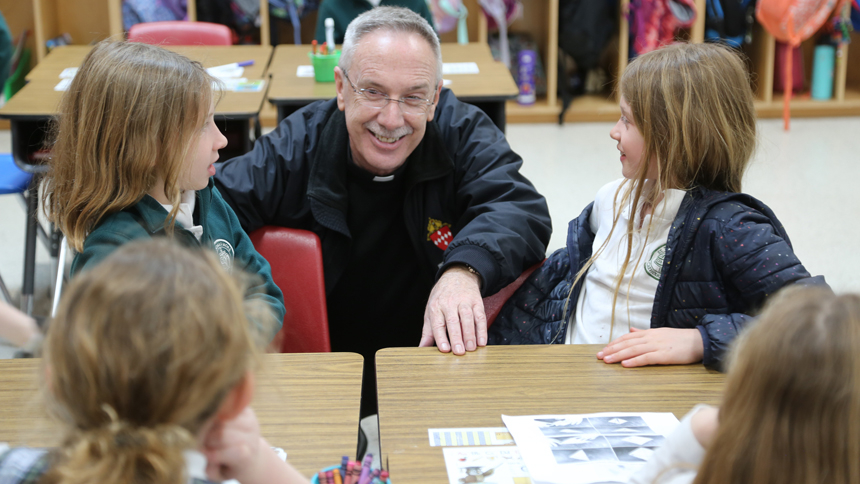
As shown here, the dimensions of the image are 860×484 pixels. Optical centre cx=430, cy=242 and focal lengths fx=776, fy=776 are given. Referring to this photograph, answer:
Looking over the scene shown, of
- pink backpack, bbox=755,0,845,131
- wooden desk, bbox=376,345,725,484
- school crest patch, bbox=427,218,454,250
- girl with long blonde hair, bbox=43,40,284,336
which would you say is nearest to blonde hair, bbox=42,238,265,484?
wooden desk, bbox=376,345,725,484

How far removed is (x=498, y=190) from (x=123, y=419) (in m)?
1.28

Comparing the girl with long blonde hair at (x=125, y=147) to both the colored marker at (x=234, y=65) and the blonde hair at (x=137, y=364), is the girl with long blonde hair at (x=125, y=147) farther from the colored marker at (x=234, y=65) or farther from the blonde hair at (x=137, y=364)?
the colored marker at (x=234, y=65)

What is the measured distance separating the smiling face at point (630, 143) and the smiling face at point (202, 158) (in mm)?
745

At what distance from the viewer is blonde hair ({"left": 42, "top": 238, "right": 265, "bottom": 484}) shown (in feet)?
2.02

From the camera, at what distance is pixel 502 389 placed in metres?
1.17

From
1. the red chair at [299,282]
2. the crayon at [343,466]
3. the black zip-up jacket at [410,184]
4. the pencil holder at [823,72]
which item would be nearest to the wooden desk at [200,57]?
the black zip-up jacket at [410,184]

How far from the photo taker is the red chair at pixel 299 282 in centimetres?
165

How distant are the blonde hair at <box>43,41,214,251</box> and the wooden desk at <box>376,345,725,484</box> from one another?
0.50m

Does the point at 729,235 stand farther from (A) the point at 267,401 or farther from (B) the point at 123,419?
(B) the point at 123,419

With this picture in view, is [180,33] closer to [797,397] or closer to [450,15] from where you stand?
[450,15]

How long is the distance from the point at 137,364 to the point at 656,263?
107cm

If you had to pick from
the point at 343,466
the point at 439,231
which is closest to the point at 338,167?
the point at 439,231

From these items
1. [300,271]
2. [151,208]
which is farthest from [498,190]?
[151,208]

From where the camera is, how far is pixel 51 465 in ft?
2.21
